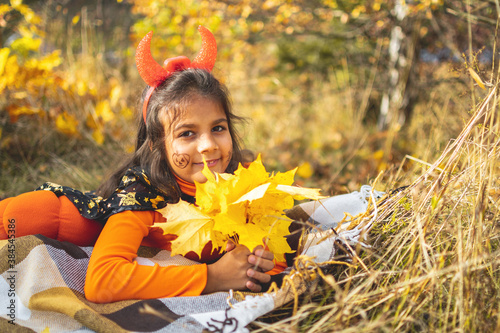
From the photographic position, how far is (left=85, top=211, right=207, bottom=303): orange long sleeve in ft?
3.82

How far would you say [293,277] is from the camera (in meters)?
1.16

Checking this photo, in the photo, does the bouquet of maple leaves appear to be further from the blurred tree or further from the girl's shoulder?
the blurred tree

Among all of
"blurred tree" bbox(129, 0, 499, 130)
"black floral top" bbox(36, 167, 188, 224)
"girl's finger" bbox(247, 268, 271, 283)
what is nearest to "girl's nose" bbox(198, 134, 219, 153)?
"black floral top" bbox(36, 167, 188, 224)

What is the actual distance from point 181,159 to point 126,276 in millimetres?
471

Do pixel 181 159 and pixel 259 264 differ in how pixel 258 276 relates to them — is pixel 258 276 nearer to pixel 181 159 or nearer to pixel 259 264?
pixel 259 264

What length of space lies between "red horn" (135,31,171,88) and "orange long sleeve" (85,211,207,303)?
0.62m

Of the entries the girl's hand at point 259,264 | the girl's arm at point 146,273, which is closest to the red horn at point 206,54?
the girl's arm at point 146,273

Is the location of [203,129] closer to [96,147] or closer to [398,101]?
[96,147]

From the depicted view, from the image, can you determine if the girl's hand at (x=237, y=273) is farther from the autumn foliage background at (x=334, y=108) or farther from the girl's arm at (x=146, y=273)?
the autumn foliage background at (x=334, y=108)

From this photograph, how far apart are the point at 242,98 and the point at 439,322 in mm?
4222

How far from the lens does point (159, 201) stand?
1418 mm

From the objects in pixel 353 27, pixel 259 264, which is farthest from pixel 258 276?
pixel 353 27

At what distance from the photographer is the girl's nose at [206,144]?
1384 mm

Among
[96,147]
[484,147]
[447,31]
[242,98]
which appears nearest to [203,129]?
[484,147]
